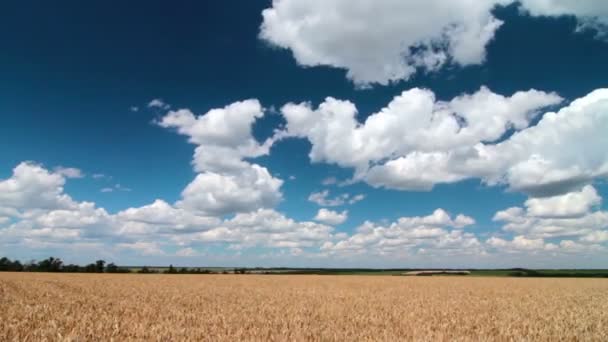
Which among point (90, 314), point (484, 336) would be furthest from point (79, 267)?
point (484, 336)

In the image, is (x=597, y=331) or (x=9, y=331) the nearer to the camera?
(x=9, y=331)

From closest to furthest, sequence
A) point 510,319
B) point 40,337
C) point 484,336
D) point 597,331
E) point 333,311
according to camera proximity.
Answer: point 40,337 → point 484,336 → point 597,331 → point 510,319 → point 333,311

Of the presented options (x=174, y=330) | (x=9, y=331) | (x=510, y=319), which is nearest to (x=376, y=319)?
(x=510, y=319)

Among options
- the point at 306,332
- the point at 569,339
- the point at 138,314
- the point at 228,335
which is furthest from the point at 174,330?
the point at 569,339

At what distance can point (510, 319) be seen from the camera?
50.8 feet

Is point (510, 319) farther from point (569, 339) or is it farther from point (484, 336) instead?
point (484, 336)

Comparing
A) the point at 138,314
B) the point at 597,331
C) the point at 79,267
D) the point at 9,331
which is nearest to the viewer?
the point at 9,331

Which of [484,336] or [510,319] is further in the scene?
[510,319]

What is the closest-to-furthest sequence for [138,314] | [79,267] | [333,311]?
[138,314], [333,311], [79,267]

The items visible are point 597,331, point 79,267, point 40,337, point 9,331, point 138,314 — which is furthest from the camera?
point 79,267

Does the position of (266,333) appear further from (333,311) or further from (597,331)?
(597,331)

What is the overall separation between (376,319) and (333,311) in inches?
113

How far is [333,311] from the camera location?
54.3 feet

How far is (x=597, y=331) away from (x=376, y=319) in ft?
23.0
